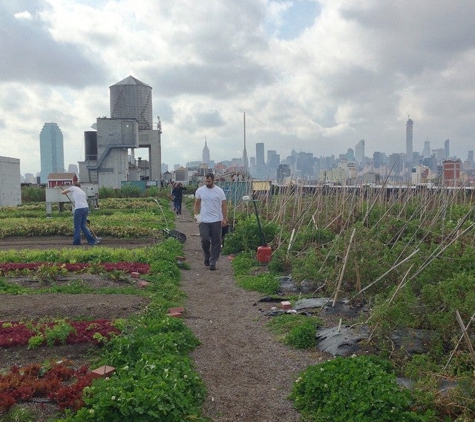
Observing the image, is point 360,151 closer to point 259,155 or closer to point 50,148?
point 259,155

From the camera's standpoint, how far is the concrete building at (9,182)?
2735 cm

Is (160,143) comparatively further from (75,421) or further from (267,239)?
(75,421)

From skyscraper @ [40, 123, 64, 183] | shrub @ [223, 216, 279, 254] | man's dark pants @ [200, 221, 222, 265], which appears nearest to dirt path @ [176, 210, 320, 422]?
man's dark pants @ [200, 221, 222, 265]

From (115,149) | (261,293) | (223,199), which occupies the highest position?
(115,149)

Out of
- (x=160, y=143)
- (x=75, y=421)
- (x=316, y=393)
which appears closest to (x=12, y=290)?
(x=75, y=421)

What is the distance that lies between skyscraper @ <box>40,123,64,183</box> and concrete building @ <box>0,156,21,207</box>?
383ft

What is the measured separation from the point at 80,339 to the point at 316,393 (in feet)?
8.41

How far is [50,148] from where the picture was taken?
141625 mm

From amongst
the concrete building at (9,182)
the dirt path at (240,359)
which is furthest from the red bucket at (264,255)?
the concrete building at (9,182)

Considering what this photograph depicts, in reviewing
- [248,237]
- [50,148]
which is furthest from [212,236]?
[50,148]

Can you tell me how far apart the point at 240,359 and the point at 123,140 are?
48.3 metres

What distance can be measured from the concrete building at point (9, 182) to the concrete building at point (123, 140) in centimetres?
2063

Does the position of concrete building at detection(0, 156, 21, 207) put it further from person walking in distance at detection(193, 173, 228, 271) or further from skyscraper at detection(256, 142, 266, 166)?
skyscraper at detection(256, 142, 266, 166)

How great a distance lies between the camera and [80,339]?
536 centimetres
